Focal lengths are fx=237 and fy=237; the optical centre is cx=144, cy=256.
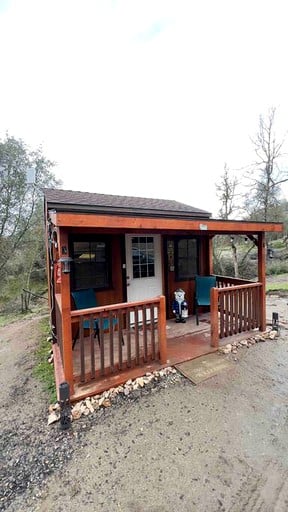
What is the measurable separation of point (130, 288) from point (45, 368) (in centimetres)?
193

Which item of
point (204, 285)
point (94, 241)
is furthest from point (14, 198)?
point (204, 285)

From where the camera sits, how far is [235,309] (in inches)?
159

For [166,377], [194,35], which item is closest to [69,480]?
[166,377]

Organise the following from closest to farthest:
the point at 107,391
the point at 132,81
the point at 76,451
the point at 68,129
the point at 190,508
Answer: the point at 190,508, the point at 76,451, the point at 107,391, the point at 132,81, the point at 68,129

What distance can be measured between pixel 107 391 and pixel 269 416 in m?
1.70

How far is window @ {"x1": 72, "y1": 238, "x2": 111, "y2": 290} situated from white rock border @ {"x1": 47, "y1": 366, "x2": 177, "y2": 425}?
189 centimetres

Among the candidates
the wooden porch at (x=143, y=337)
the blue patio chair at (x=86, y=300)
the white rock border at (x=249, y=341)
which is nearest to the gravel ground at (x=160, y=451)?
the wooden porch at (x=143, y=337)

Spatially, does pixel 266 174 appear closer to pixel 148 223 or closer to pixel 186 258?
pixel 186 258

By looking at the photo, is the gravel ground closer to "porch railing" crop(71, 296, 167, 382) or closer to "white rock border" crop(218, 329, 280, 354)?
"porch railing" crop(71, 296, 167, 382)

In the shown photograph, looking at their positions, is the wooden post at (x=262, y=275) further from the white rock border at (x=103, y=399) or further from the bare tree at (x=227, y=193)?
the bare tree at (x=227, y=193)

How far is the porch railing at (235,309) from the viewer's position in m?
3.67

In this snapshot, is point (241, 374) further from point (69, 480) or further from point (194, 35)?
point (194, 35)

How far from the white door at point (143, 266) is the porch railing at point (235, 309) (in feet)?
4.65

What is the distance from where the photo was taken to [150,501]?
159cm
